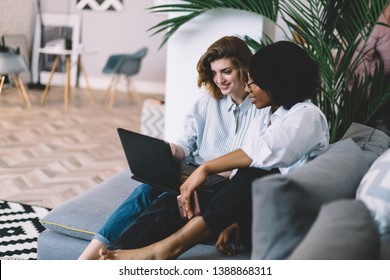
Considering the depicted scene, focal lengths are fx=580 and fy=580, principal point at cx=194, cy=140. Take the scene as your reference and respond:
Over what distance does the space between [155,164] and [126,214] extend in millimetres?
217

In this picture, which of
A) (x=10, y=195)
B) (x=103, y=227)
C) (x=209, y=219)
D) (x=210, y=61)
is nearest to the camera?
(x=209, y=219)

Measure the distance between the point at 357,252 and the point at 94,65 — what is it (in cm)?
749

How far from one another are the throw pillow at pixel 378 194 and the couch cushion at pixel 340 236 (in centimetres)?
23

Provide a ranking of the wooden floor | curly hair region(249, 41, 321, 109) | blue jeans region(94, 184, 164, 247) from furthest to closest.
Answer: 1. the wooden floor
2. blue jeans region(94, 184, 164, 247)
3. curly hair region(249, 41, 321, 109)

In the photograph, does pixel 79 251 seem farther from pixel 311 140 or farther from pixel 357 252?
pixel 357 252

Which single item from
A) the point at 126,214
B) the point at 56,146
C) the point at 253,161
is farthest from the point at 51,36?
the point at 253,161

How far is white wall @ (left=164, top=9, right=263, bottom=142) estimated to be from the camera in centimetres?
339

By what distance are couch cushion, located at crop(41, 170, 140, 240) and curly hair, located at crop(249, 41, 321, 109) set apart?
86 cm

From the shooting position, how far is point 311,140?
6.02 ft

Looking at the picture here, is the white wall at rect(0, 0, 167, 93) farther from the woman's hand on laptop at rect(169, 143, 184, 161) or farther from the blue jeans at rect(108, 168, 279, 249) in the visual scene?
the blue jeans at rect(108, 168, 279, 249)

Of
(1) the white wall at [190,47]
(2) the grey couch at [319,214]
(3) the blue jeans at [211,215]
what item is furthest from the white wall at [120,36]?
(2) the grey couch at [319,214]

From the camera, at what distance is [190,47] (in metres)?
3.55

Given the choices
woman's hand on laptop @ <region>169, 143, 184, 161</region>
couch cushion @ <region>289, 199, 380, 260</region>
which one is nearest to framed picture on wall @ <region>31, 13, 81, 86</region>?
woman's hand on laptop @ <region>169, 143, 184, 161</region>

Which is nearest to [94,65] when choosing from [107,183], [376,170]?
[107,183]
